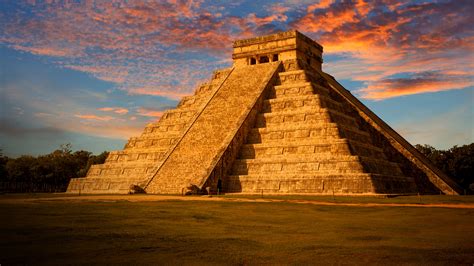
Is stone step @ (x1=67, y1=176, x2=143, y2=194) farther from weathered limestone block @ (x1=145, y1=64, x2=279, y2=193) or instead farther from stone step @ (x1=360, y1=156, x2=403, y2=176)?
stone step @ (x1=360, y1=156, x2=403, y2=176)

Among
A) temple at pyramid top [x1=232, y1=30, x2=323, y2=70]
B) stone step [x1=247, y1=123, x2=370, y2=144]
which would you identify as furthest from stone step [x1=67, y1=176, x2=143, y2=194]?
temple at pyramid top [x1=232, y1=30, x2=323, y2=70]

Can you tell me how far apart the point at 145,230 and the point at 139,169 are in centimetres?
2337

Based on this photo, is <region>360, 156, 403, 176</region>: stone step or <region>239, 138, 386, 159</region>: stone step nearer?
<region>360, 156, 403, 176</region>: stone step

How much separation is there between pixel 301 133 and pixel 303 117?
1.51 meters

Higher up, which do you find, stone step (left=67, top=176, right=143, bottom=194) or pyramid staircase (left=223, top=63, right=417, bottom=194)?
pyramid staircase (left=223, top=63, right=417, bottom=194)

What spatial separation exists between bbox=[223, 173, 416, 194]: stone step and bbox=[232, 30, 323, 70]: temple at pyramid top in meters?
15.5

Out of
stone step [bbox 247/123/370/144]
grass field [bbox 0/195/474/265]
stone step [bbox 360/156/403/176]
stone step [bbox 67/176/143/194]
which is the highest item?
stone step [bbox 247/123/370/144]

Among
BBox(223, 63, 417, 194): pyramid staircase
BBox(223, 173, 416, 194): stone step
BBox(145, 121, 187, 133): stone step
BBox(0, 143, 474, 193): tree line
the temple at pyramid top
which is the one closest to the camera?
BBox(223, 173, 416, 194): stone step

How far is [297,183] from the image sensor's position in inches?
1044

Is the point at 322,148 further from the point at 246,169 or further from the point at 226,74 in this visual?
the point at 226,74

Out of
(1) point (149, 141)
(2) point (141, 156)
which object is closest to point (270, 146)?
(2) point (141, 156)

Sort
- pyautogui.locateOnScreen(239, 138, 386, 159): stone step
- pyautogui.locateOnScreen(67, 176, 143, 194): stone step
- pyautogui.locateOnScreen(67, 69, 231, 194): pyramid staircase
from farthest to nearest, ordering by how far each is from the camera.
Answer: pyautogui.locateOnScreen(67, 69, 231, 194): pyramid staircase, pyautogui.locateOnScreen(67, 176, 143, 194): stone step, pyautogui.locateOnScreen(239, 138, 386, 159): stone step

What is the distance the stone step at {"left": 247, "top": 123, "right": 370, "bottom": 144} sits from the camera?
2841 centimetres

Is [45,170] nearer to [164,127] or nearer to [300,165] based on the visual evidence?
[164,127]
